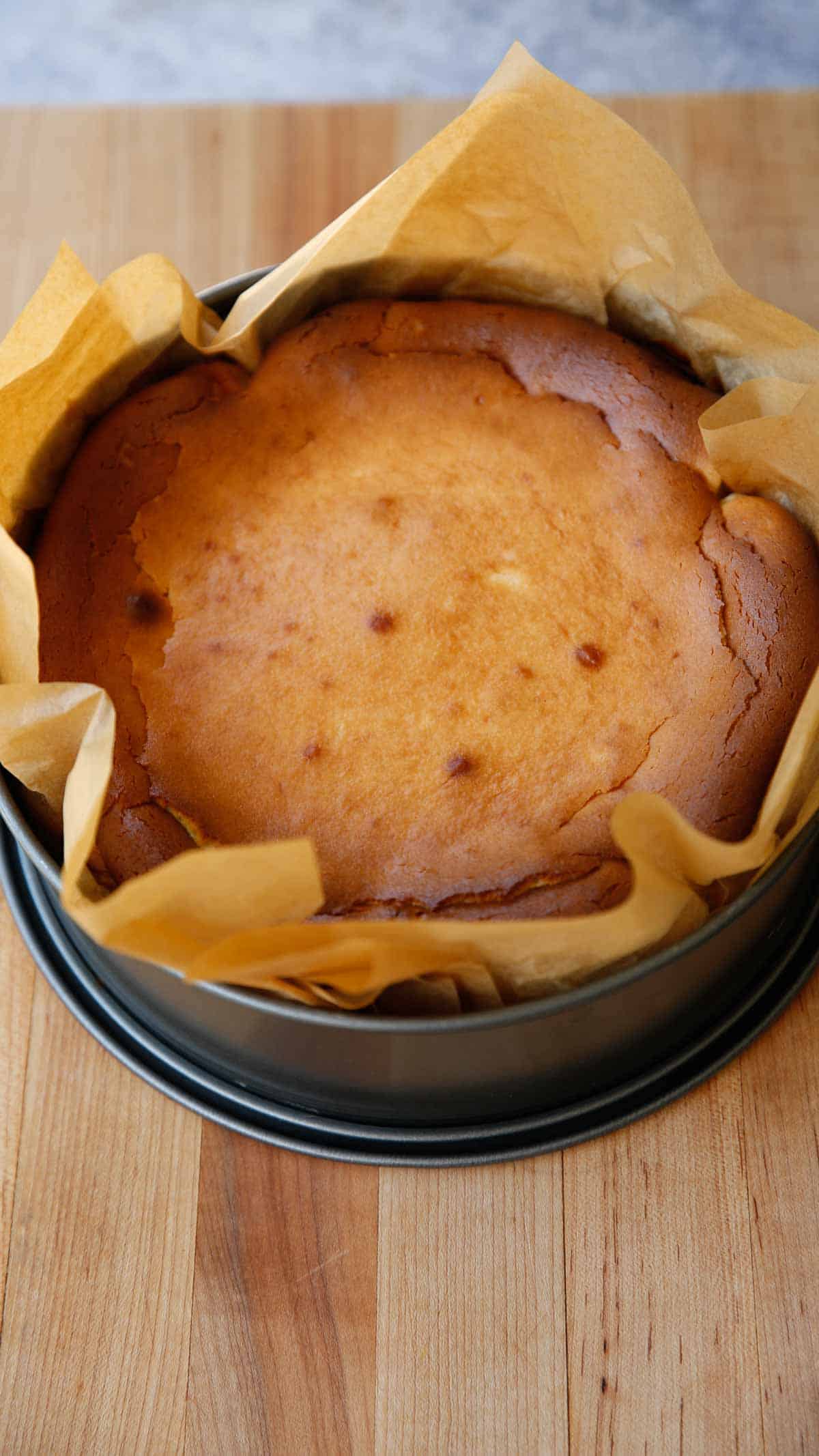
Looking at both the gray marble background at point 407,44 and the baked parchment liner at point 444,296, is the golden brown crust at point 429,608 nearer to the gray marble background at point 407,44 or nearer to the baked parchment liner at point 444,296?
the baked parchment liner at point 444,296

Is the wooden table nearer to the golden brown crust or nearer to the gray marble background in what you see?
the golden brown crust

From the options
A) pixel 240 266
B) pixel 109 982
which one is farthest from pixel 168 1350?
pixel 240 266

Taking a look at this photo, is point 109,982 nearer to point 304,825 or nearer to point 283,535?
point 304,825

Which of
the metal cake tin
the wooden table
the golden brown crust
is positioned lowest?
the wooden table

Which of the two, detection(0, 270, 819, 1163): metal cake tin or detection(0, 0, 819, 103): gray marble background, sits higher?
detection(0, 0, 819, 103): gray marble background

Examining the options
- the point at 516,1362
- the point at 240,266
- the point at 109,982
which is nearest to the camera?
the point at 516,1362

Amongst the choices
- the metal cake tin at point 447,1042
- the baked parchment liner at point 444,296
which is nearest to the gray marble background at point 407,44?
the baked parchment liner at point 444,296

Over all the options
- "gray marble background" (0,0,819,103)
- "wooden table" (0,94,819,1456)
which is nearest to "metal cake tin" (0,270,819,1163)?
Answer: "wooden table" (0,94,819,1456)

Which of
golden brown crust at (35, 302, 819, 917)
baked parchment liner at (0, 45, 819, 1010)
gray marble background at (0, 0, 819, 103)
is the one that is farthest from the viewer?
gray marble background at (0, 0, 819, 103)
